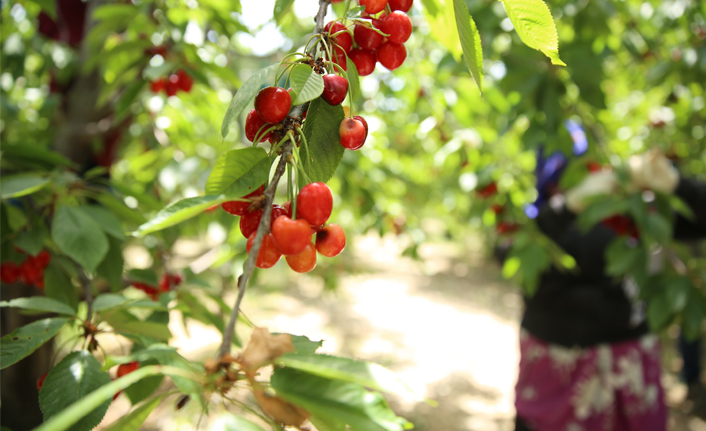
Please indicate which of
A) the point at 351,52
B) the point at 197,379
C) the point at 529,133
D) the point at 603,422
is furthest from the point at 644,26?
the point at 197,379

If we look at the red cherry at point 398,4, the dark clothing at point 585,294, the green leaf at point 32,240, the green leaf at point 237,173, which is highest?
the red cherry at point 398,4

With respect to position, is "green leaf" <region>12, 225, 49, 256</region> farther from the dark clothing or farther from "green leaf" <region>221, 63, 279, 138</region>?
the dark clothing

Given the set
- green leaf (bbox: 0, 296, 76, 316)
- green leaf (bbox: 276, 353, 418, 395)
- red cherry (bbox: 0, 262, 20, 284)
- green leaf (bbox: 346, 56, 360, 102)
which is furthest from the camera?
red cherry (bbox: 0, 262, 20, 284)

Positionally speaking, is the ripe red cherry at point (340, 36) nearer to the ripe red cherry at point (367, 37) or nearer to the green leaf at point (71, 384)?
the ripe red cherry at point (367, 37)

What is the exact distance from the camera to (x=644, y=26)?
2.95m

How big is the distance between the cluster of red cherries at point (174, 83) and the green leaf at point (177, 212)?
1.47 meters

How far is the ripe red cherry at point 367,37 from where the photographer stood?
69cm

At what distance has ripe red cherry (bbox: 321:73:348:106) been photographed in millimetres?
578

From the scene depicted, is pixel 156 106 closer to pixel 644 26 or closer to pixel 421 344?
pixel 644 26

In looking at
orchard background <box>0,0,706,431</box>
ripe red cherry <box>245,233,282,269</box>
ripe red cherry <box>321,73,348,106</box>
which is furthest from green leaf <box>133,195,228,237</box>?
ripe red cherry <box>321,73,348,106</box>

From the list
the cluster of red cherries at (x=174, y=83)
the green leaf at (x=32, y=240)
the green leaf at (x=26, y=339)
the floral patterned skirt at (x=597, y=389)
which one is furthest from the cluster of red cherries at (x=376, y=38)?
the floral patterned skirt at (x=597, y=389)

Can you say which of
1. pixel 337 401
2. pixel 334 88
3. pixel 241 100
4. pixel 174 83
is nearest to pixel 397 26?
pixel 334 88

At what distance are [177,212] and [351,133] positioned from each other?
250 mm

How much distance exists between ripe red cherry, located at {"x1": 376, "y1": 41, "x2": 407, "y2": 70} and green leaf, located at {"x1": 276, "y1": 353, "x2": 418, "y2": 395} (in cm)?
50
